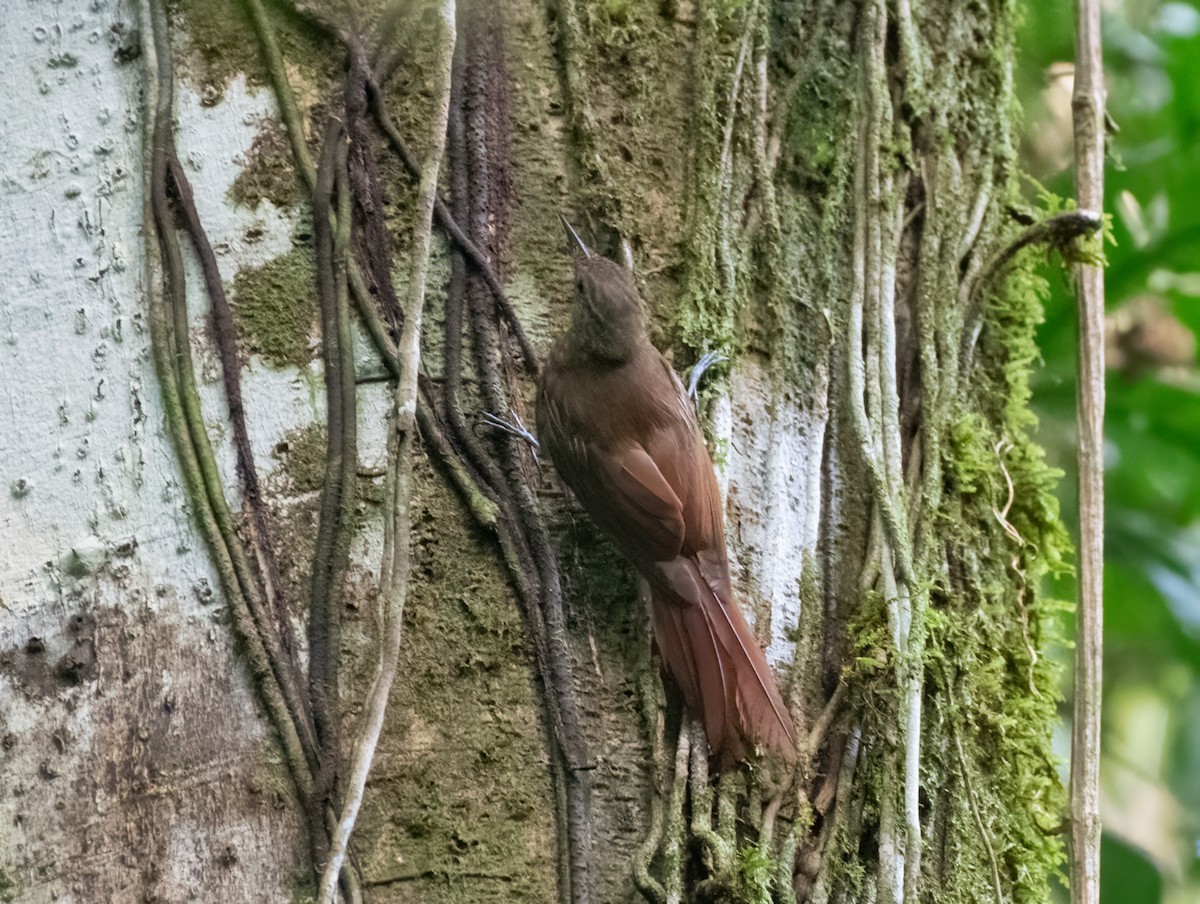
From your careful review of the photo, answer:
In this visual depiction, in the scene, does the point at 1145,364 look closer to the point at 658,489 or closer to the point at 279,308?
the point at 658,489

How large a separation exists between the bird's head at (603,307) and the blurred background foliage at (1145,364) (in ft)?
4.38

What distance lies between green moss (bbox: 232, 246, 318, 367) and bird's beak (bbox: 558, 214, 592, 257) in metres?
0.48

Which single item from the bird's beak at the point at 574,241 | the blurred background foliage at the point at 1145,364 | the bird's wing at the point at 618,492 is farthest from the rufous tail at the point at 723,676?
the blurred background foliage at the point at 1145,364

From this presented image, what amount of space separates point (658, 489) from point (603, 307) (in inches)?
14.7

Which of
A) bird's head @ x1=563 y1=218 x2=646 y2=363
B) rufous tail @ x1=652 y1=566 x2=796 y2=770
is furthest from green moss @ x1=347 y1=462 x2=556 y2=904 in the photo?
bird's head @ x1=563 y1=218 x2=646 y2=363

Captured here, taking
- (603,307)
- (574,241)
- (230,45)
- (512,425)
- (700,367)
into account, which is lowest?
(512,425)

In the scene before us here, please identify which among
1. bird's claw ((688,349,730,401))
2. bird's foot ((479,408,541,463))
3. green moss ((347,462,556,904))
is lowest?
green moss ((347,462,556,904))

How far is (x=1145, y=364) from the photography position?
3814 millimetres

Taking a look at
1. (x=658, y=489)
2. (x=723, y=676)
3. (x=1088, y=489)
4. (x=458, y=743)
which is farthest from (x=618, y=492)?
(x=1088, y=489)

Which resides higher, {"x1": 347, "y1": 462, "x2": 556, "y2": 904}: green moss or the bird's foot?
the bird's foot

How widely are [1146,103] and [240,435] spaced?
3.75 metres

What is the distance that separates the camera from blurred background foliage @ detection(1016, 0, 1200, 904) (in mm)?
3410

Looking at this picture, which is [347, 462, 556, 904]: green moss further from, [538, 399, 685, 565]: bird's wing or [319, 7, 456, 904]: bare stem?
[538, 399, 685, 565]: bird's wing

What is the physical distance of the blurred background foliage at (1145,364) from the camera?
3410 mm
